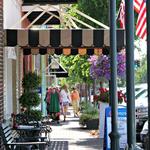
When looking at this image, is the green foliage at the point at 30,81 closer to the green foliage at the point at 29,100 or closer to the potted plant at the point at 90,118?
the green foliage at the point at 29,100

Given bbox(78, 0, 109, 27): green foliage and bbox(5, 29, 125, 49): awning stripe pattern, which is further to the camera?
bbox(78, 0, 109, 27): green foliage

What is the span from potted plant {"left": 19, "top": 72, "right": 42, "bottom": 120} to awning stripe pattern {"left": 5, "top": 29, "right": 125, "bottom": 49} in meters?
2.27

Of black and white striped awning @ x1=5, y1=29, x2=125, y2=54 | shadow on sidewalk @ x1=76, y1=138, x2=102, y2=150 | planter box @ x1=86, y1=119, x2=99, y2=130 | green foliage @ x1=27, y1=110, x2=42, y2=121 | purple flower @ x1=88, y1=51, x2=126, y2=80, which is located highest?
black and white striped awning @ x1=5, y1=29, x2=125, y2=54

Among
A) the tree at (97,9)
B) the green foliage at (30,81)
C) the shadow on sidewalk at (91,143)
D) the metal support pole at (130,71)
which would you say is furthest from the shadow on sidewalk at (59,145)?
the tree at (97,9)

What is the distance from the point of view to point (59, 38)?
13.9 metres

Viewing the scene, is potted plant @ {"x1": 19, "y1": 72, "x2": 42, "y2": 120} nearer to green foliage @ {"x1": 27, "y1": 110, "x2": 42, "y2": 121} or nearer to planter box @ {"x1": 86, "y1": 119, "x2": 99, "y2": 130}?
green foliage @ {"x1": 27, "y1": 110, "x2": 42, "y2": 121}

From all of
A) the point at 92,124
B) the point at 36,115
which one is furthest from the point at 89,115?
the point at 36,115

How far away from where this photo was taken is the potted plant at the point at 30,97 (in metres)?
15.6

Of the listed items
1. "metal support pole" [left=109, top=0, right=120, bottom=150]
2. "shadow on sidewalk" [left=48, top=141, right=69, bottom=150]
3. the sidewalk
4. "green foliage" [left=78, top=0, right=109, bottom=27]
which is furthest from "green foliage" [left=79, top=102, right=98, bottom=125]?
"metal support pole" [left=109, top=0, right=120, bottom=150]

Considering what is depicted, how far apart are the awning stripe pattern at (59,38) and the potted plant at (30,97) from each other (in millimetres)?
2268

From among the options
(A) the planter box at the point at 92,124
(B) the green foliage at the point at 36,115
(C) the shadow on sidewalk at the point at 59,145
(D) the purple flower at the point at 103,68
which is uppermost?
(D) the purple flower at the point at 103,68

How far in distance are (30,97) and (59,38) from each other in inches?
119

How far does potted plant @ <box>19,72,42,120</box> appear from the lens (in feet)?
51.1

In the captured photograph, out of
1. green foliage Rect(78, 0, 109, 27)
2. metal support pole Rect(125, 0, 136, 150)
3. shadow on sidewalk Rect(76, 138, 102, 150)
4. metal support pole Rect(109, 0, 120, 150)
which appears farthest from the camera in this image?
green foliage Rect(78, 0, 109, 27)
